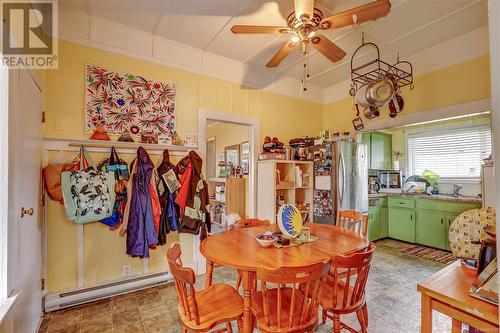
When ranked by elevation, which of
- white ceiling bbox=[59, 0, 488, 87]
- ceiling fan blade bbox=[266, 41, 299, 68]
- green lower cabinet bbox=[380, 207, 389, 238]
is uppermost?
white ceiling bbox=[59, 0, 488, 87]

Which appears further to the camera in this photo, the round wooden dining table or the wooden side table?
the round wooden dining table

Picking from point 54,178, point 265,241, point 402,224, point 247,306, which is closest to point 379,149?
point 402,224

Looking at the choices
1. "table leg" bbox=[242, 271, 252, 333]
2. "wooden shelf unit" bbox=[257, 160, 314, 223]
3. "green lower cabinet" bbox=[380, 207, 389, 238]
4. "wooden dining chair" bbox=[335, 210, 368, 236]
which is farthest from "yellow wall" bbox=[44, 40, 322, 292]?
"green lower cabinet" bbox=[380, 207, 389, 238]

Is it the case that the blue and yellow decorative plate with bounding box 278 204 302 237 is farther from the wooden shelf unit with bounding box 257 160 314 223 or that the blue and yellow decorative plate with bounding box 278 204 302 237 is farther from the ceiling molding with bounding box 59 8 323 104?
the ceiling molding with bounding box 59 8 323 104

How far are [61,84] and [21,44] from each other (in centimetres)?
89

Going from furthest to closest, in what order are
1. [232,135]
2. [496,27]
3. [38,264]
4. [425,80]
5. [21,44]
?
[232,135]
[425,80]
[38,264]
[21,44]
[496,27]

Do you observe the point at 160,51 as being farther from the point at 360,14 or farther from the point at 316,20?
the point at 360,14

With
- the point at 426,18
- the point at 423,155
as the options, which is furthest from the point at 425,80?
the point at 423,155

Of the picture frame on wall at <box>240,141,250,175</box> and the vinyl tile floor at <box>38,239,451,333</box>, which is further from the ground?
the picture frame on wall at <box>240,141,250,175</box>

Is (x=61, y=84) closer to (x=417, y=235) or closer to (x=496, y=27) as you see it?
(x=496, y=27)

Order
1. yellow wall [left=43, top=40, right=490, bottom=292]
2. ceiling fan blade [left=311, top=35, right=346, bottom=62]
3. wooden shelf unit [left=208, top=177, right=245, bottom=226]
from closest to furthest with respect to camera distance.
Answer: ceiling fan blade [left=311, top=35, right=346, bottom=62] < yellow wall [left=43, top=40, right=490, bottom=292] < wooden shelf unit [left=208, top=177, right=245, bottom=226]

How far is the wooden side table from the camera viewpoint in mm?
860

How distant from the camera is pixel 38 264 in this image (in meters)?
2.06

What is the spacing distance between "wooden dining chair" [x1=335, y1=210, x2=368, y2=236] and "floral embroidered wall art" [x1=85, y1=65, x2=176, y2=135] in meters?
2.36
